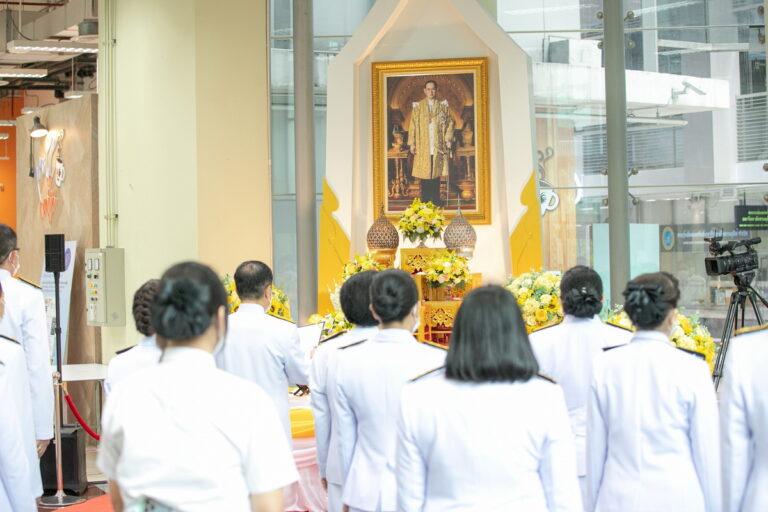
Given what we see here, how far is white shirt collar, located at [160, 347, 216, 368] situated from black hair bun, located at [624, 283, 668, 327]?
1622mm

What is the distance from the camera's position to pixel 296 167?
33.0 feet

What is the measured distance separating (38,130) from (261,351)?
8.08 metres

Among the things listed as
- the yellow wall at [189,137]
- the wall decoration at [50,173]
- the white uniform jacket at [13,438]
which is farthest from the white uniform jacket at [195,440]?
the wall decoration at [50,173]

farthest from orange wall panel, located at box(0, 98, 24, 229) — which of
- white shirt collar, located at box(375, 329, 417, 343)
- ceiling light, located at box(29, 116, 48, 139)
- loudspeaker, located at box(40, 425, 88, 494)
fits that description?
white shirt collar, located at box(375, 329, 417, 343)

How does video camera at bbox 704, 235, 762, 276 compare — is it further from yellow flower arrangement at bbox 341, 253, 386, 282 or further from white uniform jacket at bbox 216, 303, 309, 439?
white uniform jacket at bbox 216, 303, 309, 439

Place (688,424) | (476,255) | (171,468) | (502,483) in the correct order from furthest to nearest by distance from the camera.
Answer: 1. (476,255)
2. (688,424)
3. (502,483)
4. (171,468)

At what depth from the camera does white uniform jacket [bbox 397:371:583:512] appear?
2385mm

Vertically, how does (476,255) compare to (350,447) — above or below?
above

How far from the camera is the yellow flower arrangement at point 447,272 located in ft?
23.6

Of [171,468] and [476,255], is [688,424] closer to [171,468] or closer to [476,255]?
[171,468]

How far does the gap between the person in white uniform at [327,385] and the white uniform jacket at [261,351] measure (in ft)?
2.34

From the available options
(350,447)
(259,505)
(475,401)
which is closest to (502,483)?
(475,401)

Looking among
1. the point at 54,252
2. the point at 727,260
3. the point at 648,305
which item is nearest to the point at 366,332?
the point at 648,305

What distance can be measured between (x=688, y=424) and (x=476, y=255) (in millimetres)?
6058
